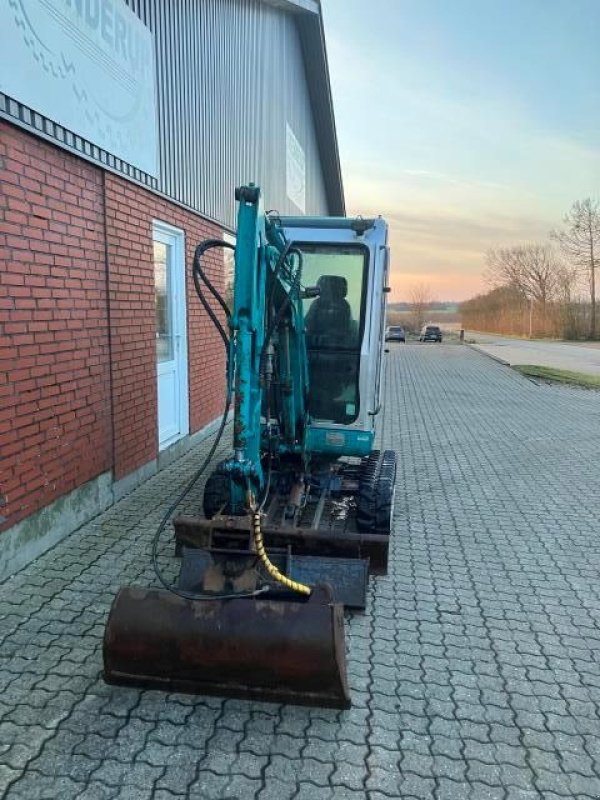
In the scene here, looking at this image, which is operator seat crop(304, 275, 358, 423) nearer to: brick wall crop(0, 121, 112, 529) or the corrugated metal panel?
brick wall crop(0, 121, 112, 529)

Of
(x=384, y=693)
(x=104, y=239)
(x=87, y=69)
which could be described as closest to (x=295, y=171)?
(x=104, y=239)

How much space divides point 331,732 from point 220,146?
8052 mm

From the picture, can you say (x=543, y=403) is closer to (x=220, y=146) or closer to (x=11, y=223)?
(x=220, y=146)

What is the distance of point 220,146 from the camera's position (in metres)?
8.85

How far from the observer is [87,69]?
4824mm

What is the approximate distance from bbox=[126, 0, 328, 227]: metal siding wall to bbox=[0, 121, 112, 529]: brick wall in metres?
1.85

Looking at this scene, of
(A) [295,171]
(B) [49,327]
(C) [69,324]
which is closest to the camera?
(B) [49,327]

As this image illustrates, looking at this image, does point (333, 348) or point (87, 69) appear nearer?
point (87, 69)

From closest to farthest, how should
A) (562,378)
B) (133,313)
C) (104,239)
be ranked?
Result: (104,239) < (133,313) < (562,378)

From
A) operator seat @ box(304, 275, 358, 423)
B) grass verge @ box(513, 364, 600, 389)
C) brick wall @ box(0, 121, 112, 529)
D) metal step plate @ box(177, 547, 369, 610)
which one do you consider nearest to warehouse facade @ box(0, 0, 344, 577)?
brick wall @ box(0, 121, 112, 529)

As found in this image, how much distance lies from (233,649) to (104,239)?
3889 mm

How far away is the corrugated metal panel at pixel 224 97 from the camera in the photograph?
659 centimetres

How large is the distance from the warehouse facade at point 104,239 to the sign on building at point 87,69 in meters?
0.01

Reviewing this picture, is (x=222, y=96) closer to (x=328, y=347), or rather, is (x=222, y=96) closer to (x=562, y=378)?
(x=328, y=347)
